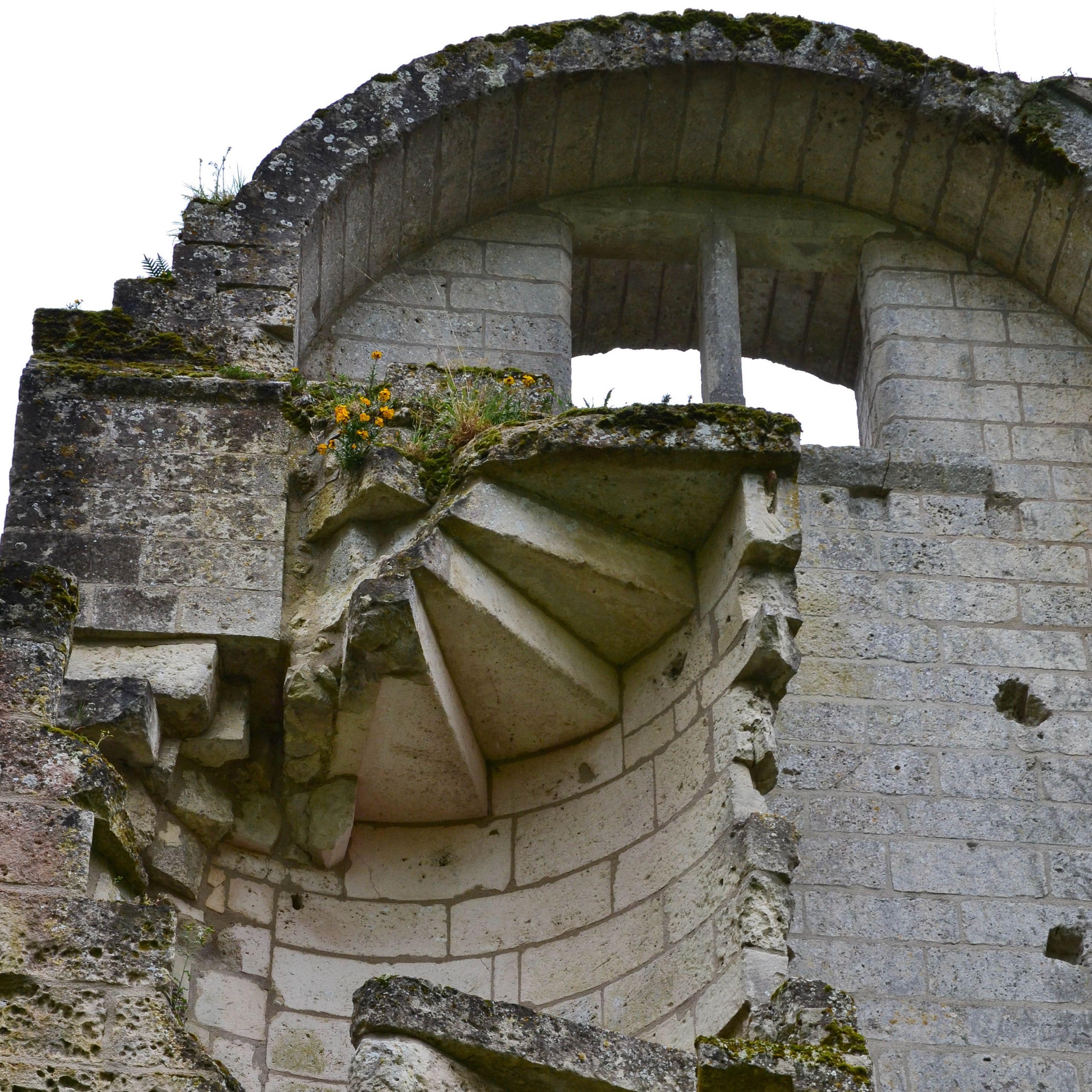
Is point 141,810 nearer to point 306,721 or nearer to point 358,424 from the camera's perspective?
point 306,721

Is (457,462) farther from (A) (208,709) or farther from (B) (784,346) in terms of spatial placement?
(B) (784,346)

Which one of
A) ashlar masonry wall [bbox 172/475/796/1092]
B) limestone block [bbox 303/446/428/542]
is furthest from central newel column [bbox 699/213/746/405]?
limestone block [bbox 303/446/428/542]

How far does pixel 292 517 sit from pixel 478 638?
2.36ft

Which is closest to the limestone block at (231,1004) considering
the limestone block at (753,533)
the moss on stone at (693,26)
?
the limestone block at (753,533)

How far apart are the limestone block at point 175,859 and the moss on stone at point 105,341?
5.35ft

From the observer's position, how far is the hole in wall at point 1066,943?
6930 millimetres

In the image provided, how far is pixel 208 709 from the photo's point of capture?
6.49m

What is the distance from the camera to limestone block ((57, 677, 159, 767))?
6.23 meters

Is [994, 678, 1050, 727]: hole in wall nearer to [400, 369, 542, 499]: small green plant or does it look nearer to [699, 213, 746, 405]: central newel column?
[699, 213, 746, 405]: central newel column

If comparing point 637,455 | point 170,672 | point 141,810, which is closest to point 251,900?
point 141,810

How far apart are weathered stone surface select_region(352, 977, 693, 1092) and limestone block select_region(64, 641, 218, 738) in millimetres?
1334

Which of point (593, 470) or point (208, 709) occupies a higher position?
point (593, 470)

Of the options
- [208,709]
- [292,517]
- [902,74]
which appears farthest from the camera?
[902,74]

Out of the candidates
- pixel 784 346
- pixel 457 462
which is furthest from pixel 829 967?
pixel 784 346
